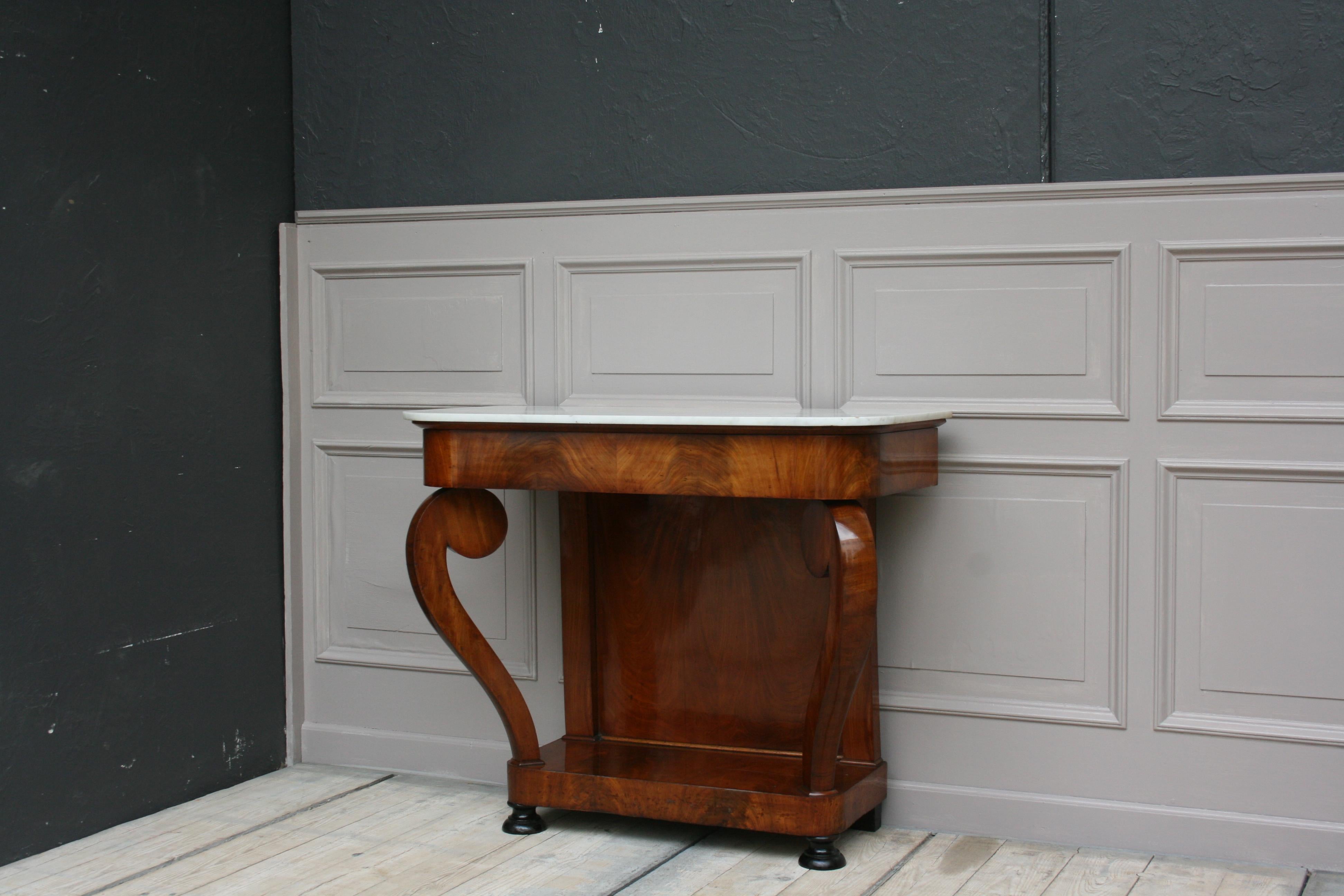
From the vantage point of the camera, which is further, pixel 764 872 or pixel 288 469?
pixel 288 469

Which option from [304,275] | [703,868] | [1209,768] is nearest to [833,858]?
[703,868]

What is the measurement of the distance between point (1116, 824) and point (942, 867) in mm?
386

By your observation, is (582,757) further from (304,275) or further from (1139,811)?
(304,275)

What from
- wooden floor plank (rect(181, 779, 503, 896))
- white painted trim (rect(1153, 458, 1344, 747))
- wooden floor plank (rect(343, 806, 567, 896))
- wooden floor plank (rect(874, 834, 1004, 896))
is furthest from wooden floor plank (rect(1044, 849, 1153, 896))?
wooden floor plank (rect(181, 779, 503, 896))

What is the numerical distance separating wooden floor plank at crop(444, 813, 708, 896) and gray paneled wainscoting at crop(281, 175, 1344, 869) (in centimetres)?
38

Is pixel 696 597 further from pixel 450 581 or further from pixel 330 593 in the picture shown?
pixel 330 593

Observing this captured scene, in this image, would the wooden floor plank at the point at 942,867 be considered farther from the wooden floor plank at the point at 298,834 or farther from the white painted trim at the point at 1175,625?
the wooden floor plank at the point at 298,834

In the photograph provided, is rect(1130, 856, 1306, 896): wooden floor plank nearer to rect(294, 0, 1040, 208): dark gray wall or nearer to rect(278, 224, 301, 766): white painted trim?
rect(294, 0, 1040, 208): dark gray wall

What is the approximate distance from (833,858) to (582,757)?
58 cm

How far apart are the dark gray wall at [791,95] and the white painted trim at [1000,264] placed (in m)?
0.16

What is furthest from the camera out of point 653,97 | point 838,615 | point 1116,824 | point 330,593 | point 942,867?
point 330,593

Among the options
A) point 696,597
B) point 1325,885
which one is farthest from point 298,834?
point 1325,885

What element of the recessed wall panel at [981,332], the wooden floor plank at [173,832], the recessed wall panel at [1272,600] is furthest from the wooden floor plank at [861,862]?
the wooden floor plank at [173,832]

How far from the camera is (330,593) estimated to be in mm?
3168
